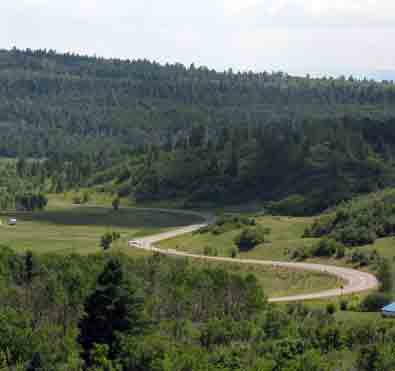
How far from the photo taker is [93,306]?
299 feet

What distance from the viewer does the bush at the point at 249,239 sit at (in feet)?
632

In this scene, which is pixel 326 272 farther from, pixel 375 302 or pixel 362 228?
pixel 375 302

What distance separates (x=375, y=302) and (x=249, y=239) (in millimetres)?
74245

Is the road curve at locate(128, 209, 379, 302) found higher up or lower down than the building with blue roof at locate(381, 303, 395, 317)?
lower down

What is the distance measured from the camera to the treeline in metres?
84.1

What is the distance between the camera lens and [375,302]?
121 m

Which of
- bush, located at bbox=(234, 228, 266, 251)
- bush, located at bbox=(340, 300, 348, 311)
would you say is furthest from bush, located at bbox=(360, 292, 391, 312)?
bush, located at bbox=(234, 228, 266, 251)

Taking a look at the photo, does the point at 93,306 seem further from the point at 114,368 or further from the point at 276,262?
the point at 276,262

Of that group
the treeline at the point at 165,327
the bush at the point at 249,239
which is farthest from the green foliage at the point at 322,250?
the treeline at the point at 165,327

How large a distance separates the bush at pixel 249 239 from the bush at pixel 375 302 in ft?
231

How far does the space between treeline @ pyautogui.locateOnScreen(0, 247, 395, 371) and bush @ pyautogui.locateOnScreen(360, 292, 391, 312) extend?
3.10 metres

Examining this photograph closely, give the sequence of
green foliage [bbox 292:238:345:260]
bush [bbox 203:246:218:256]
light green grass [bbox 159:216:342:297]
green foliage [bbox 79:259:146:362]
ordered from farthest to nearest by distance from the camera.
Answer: bush [bbox 203:246:218:256], green foliage [bbox 292:238:345:260], light green grass [bbox 159:216:342:297], green foliage [bbox 79:259:146:362]

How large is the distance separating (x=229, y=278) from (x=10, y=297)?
81.1 feet

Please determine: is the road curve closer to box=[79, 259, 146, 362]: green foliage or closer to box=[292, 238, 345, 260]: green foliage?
box=[292, 238, 345, 260]: green foliage
